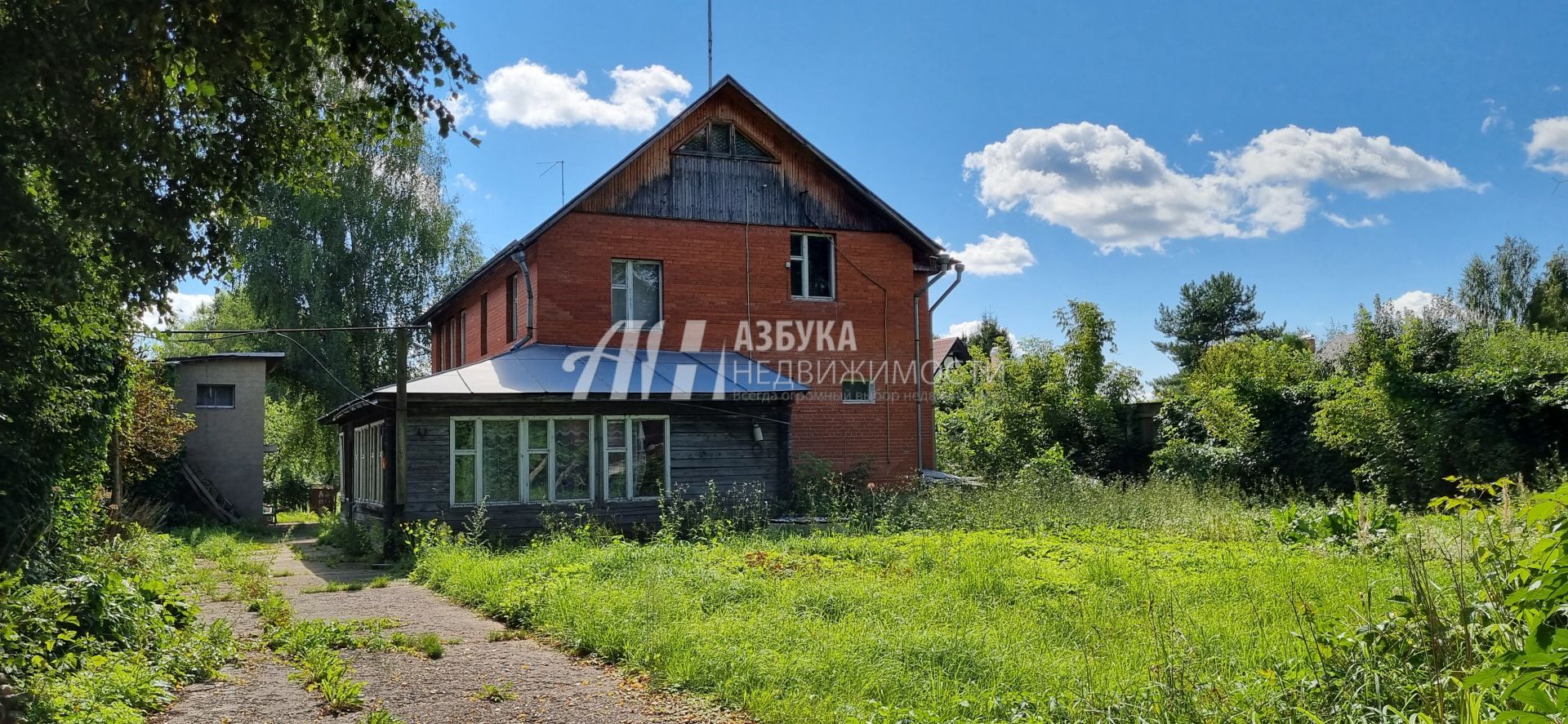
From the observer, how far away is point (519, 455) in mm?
16734

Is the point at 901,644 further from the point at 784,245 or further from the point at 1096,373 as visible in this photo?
the point at 1096,373

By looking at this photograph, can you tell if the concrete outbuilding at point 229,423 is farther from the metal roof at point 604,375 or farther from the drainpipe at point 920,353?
the drainpipe at point 920,353

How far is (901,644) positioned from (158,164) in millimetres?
5160

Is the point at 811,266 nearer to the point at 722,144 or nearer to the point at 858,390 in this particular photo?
the point at 858,390

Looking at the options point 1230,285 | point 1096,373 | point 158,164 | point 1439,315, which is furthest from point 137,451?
point 1230,285

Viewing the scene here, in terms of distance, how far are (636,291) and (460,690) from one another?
544 inches

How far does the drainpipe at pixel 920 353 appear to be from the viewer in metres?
21.7

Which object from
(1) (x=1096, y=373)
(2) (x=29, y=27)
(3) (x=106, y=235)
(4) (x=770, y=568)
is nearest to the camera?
(2) (x=29, y=27)

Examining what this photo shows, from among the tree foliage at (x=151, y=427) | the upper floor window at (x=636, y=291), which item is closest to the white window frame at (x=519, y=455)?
the upper floor window at (x=636, y=291)

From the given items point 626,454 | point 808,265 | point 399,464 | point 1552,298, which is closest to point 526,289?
point 626,454

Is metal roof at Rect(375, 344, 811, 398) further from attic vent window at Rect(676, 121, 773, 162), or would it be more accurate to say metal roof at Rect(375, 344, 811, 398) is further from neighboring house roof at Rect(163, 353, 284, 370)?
neighboring house roof at Rect(163, 353, 284, 370)

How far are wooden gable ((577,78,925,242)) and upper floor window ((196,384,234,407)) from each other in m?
13.1

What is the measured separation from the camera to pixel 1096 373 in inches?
1036

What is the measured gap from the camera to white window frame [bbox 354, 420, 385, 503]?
61.2 ft
